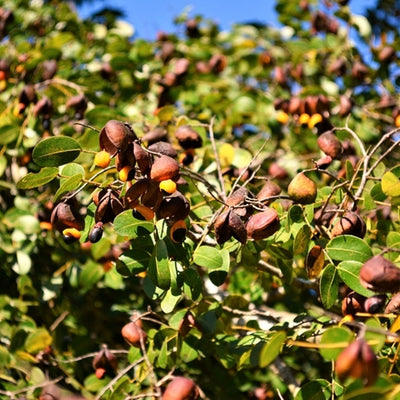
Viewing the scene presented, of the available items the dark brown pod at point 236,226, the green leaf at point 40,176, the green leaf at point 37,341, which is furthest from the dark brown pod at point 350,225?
the green leaf at point 37,341

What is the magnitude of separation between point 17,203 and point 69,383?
2.59 feet

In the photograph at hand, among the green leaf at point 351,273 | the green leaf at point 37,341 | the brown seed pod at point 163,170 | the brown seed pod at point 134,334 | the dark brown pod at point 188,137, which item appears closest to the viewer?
the brown seed pod at point 163,170

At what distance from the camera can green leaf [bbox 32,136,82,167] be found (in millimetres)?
1331

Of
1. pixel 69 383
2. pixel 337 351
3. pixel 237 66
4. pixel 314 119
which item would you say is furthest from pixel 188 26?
pixel 337 351

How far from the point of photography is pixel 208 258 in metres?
1.36

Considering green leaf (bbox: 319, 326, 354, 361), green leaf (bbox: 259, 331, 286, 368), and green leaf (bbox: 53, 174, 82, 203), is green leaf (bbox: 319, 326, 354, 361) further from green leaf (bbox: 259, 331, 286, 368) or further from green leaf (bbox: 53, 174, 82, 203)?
green leaf (bbox: 53, 174, 82, 203)

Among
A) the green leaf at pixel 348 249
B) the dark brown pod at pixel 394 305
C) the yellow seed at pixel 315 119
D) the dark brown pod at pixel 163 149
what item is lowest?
the dark brown pod at pixel 394 305

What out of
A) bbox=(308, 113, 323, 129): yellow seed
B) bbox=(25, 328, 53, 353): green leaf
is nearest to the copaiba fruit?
bbox=(308, 113, 323, 129): yellow seed

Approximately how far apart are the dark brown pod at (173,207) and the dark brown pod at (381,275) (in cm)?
43

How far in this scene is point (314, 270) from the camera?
55.4 inches

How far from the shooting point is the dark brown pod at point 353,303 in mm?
1344

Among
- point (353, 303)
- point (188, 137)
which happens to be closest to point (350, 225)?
point (353, 303)

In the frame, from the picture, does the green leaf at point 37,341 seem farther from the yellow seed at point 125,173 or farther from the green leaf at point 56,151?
the yellow seed at point 125,173

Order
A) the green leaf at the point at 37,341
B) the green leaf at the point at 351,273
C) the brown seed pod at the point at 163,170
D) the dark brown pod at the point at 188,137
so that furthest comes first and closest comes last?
the green leaf at the point at 37,341
the dark brown pod at the point at 188,137
the green leaf at the point at 351,273
the brown seed pod at the point at 163,170
